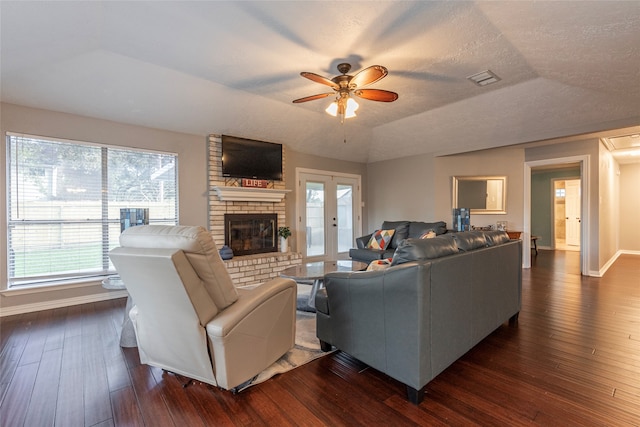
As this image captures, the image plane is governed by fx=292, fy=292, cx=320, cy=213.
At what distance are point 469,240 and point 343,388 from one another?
139cm

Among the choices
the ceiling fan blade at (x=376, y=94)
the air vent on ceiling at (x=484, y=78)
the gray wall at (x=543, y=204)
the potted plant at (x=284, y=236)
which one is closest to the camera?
the ceiling fan blade at (x=376, y=94)

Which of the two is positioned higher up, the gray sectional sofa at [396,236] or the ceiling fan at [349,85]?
the ceiling fan at [349,85]

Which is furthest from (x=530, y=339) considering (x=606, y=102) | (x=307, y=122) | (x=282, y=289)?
(x=307, y=122)

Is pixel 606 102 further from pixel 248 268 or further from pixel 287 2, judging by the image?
pixel 248 268

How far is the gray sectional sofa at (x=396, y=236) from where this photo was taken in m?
4.96

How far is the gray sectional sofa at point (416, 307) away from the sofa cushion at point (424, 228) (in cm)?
255

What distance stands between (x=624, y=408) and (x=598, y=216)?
14.7 feet

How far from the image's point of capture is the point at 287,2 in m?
2.19

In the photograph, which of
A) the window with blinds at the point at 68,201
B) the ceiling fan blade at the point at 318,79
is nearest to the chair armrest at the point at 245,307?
the ceiling fan blade at the point at 318,79

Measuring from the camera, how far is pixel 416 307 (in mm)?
1621

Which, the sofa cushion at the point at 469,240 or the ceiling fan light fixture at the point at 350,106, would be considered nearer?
the sofa cushion at the point at 469,240

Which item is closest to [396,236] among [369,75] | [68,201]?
[369,75]

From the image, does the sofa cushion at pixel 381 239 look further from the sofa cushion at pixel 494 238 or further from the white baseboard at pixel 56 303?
the white baseboard at pixel 56 303

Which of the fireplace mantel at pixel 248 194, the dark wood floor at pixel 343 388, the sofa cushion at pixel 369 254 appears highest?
the fireplace mantel at pixel 248 194
